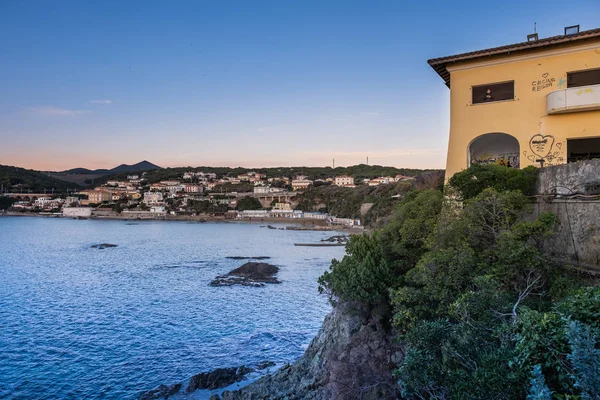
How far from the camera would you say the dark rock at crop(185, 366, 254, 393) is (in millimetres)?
13062

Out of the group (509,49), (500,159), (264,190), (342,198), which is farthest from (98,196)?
(509,49)

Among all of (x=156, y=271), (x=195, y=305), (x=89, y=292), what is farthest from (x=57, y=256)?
(x=195, y=305)

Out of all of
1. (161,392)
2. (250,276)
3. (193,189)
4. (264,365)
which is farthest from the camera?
(193,189)

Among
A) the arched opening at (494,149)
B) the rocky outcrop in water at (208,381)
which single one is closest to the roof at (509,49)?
the arched opening at (494,149)

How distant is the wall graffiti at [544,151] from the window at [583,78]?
5.26ft

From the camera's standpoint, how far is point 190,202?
122m

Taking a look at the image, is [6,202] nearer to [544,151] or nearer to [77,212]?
[77,212]

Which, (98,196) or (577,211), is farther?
(98,196)

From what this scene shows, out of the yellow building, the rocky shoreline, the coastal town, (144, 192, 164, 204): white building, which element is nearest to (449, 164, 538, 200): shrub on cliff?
the yellow building

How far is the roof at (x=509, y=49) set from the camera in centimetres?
1089

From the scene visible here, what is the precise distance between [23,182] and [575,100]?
540ft

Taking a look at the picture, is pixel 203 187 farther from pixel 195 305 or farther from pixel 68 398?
pixel 68 398

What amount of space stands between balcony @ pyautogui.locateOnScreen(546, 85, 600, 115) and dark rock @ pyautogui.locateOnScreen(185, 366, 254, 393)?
1275cm

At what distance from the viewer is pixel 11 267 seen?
35.8 meters
